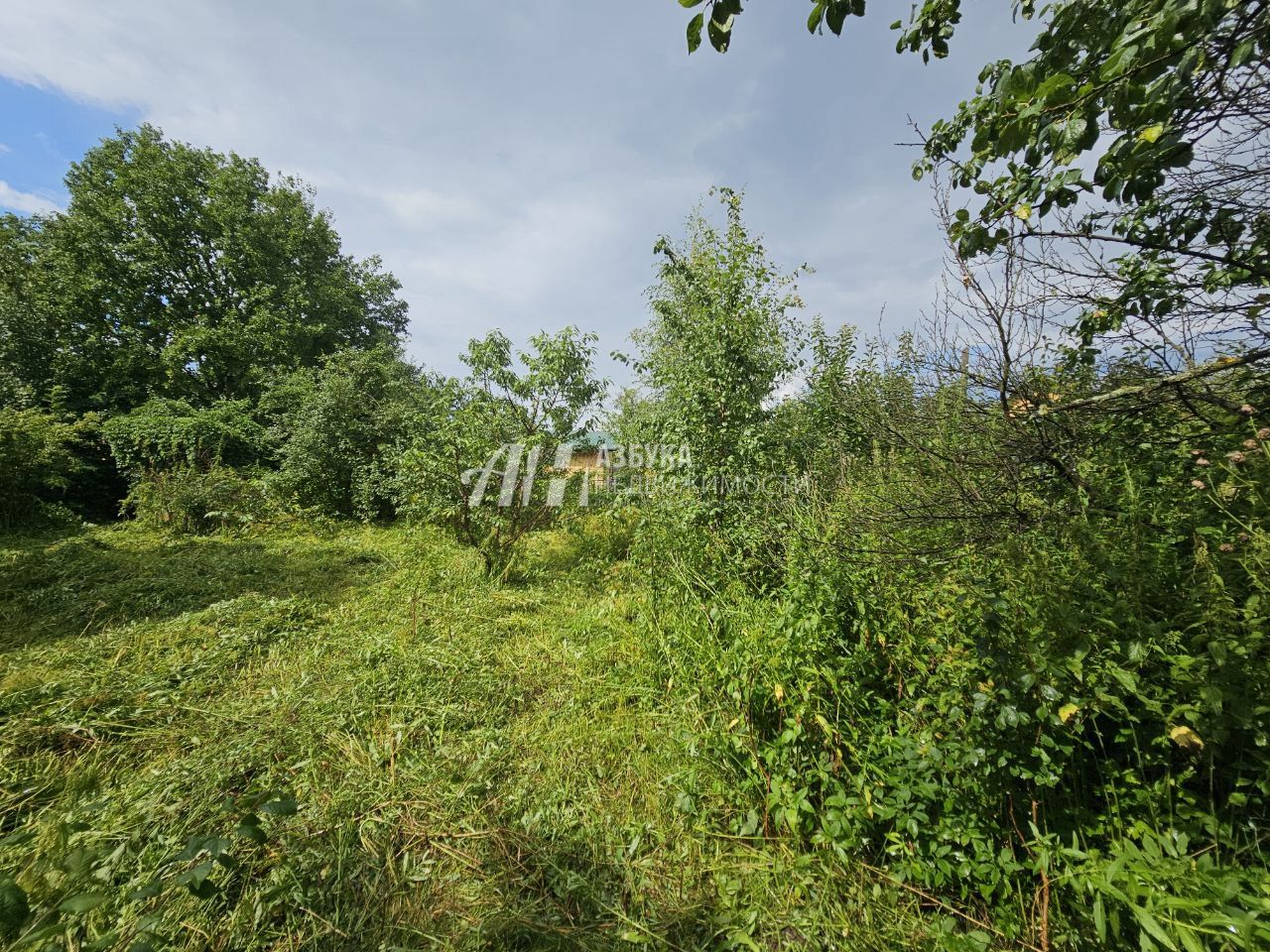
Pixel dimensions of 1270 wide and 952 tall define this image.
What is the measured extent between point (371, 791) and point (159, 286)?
61.7ft

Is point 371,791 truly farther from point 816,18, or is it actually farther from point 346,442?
point 346,442

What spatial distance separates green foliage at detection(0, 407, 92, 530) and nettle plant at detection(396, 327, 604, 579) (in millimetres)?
6673

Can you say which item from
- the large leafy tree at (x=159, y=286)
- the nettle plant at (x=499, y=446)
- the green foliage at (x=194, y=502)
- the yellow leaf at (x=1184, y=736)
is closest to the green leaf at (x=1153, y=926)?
the yellow leaf at (x=1184, y=736)

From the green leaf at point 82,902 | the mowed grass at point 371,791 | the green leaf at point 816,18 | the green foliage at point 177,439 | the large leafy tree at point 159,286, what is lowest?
the mowed grass at point 371,791

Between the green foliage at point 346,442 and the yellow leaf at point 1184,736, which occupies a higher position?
the green foliage at point 346,442

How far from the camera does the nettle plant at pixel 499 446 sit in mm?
5484

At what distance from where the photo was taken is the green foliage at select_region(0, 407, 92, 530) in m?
6.96

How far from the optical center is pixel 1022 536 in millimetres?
2090

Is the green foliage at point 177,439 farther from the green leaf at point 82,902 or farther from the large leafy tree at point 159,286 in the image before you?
the green leaf at point 82,902

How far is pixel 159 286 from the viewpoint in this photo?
13.4 m

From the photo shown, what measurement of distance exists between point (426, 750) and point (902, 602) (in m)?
2.80

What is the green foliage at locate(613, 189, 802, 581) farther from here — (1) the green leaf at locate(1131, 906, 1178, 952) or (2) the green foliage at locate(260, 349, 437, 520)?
(2) the green foliage at locate(260, 349, 437, 520)

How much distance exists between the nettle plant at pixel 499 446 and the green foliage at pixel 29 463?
6.67 m

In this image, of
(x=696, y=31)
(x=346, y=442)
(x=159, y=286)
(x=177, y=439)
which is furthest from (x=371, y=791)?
(x=159, y=286)
